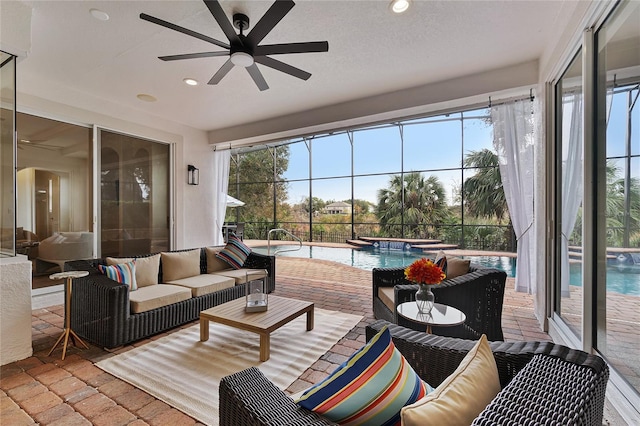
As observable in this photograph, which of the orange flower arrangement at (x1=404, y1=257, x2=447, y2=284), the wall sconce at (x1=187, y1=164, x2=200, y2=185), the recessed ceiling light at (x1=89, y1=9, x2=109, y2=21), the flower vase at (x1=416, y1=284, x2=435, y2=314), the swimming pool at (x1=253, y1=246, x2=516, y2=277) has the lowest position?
the swimming pool at (x1=253, y1=246, x2=516, y2=277)

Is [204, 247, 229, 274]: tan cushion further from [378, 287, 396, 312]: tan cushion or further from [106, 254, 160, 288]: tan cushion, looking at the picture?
[378, 287, 396, 312]: tan cushion

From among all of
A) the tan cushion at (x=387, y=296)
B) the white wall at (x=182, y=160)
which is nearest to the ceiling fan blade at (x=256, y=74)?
the tan cushion at (x=387, y=296)

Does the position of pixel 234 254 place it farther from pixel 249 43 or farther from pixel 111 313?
pixel 249 43

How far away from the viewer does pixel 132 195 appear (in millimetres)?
4770

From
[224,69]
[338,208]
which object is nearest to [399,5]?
[224,69]

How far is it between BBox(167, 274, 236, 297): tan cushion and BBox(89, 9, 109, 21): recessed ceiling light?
256 cm

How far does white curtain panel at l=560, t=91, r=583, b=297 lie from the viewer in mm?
A: 2324

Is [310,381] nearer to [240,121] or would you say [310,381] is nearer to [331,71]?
[331,71]

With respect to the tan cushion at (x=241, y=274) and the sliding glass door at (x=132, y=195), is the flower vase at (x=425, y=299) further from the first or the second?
the sliding glass door at (x=132, y=195)

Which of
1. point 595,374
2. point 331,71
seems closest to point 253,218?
point 331,71

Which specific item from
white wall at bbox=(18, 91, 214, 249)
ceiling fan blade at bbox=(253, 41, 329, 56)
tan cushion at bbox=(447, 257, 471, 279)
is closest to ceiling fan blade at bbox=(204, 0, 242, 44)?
ceiling fan blade at bbox=(253, 41, 329, 56)

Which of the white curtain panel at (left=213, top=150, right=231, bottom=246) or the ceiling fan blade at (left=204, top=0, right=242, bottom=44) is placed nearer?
the ceiling fan blade at (left=204, top=0, right=242, bottom=44)

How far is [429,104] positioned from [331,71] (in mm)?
1325

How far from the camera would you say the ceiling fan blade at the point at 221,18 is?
71.5 inches
